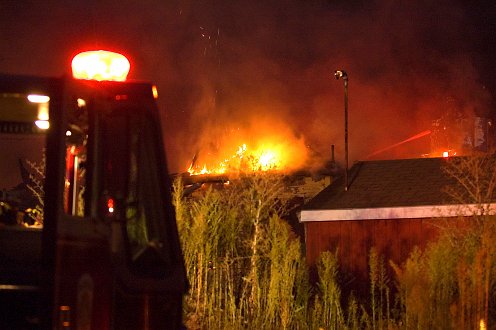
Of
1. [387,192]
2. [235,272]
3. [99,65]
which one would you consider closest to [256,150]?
[387,192]

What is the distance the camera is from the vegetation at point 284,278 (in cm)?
845

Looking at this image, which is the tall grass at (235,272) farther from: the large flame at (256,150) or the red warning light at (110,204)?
the large flame at (256,150)

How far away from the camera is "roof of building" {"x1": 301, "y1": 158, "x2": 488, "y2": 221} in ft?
60.2

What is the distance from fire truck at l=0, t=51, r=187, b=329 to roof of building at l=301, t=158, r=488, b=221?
1456 cm

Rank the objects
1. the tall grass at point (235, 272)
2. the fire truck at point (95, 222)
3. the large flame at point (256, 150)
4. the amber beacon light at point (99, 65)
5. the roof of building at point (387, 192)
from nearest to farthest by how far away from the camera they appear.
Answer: the fire truck at point (95, 222), the amber beacon light at point (99, 65), the tall grass at point (235, 272), the roof of building at point (387, 192), the large flame at point (256, 150)

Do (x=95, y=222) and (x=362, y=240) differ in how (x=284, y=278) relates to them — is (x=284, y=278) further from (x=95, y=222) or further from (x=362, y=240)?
Result: (x=362, y=240)

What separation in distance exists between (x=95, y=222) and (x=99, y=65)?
229 centimetres

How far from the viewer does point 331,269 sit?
36.1 ft

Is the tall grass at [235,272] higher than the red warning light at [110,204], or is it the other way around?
the red warning light at [110,204]

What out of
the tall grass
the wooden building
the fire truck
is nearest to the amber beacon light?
the fire truck

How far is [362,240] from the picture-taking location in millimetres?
18562

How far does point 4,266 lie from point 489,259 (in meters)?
6.52

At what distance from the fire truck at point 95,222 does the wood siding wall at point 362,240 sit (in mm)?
14935

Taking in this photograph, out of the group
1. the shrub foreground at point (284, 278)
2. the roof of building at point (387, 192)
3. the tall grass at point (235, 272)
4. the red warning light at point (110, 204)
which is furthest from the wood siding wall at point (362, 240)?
the red warning light at point (110, 204)
